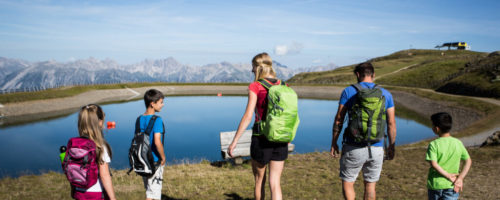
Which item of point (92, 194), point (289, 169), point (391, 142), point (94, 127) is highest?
point (94, 127)

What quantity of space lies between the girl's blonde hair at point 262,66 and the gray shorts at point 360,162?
1.84m

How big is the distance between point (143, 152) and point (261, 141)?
6.25 ft

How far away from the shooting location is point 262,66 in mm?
5062

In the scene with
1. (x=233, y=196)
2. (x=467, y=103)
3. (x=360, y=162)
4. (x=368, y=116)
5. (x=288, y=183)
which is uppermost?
(x=368, y=116)

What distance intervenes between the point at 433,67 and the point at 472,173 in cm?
9546

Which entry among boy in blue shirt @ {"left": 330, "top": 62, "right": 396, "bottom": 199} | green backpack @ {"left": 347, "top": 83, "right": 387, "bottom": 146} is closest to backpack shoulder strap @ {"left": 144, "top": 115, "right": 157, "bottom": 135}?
boy in blue shirt @ {"left": 330, "top": 62, "right": 396, "bottom": 199}

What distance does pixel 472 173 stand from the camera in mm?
9695

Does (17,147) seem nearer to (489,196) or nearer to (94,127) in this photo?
(94,127)

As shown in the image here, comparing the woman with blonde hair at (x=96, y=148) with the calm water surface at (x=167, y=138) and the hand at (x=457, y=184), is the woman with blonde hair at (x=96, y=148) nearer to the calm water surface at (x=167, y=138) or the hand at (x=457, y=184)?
the hand at (x=457, y=184)

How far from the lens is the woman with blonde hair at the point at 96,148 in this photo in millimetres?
3932

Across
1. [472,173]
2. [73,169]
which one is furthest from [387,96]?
[472,173]

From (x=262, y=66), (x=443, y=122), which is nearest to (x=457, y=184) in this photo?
(x=443, y=122)

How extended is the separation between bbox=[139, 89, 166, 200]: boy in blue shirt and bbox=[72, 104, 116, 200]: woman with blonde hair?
2.84ft

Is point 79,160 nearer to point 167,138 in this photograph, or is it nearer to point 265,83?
point 265,83
